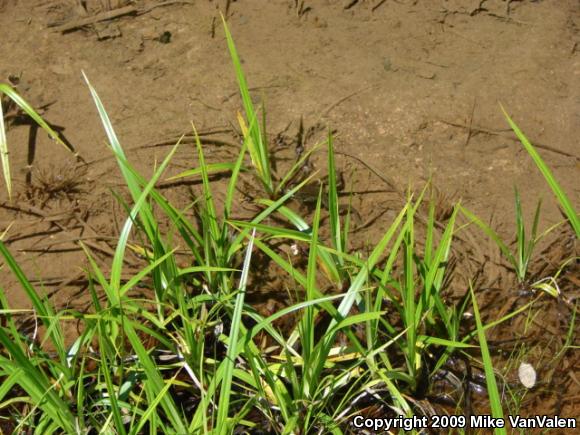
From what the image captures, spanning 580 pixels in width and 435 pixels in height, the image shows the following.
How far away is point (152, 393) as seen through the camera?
1547 mm

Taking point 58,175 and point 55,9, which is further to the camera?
point 55,9

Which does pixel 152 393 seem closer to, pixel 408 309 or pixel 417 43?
pixel 408 309

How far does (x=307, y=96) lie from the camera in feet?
7.71

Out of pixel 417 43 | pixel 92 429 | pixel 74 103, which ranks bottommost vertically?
pixel 92 429

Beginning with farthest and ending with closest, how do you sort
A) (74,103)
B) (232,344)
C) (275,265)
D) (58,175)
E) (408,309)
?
(74,103), (58,175), (275,265), (408,309), (232,344)

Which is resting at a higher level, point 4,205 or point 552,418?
point 4,205

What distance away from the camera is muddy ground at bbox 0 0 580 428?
2117 millimetres

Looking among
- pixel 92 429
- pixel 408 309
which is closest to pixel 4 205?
pixel 92 429

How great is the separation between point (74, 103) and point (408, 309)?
1.39m

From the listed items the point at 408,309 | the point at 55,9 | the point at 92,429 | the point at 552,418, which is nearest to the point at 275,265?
the point at 408,309

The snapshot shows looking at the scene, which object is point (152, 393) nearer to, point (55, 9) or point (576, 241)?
point (576, 241)

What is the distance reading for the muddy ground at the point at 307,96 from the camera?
2.12m

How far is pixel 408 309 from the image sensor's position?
5.25ft

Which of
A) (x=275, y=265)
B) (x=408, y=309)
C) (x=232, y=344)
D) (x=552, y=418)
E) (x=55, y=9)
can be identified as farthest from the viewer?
(x=55, y=9)
